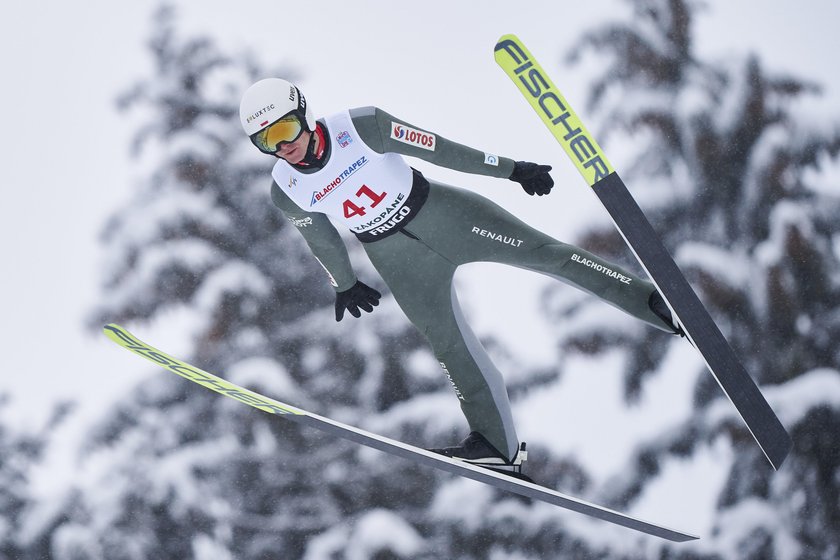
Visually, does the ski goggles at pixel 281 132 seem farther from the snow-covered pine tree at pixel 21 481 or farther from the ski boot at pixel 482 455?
the snow-covered pine tree at pixel 21 481

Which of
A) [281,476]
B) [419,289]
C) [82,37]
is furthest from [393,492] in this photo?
[82,37]

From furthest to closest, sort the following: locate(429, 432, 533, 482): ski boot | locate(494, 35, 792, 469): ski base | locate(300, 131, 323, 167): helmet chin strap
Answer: locate(429, 432, 533, 482): ski boot
locate(300, 131, 323, 167): helmet chin strap
locate(494, 35, 792, 469): ski base

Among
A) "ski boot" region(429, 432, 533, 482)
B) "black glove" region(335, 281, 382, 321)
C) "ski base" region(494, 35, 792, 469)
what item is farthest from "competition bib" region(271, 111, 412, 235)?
"ski boot" region(429, 432, 533, 482)

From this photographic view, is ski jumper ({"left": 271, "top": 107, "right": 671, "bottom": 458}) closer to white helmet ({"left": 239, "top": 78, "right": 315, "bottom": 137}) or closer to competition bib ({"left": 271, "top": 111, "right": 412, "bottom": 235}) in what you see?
competition bib ({"left": 271, "top": 111, "right": 412, "bottom": 235})

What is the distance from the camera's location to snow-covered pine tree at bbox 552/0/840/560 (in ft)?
15.9

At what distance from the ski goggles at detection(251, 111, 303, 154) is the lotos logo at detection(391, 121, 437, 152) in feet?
0.94

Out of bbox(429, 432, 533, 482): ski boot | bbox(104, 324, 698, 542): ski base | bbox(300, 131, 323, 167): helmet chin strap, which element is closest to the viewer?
bbox(300, 131, 323, 167): helmet chin strap

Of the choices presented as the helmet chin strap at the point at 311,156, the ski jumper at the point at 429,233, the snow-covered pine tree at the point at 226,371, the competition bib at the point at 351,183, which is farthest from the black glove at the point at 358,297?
the snow-covered pine tree at the point at 226,371

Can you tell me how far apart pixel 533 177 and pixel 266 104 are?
834 mm

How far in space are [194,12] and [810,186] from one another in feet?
10.8

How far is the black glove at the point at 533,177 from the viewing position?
2957 mm

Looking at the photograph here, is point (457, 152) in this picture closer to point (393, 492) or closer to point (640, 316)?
point (640, 316)

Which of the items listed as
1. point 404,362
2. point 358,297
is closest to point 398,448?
point 358,297

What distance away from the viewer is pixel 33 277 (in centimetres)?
507
